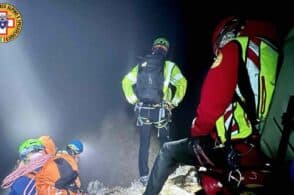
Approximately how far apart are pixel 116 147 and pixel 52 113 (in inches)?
16.9

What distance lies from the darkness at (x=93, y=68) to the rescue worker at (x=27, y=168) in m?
0.05

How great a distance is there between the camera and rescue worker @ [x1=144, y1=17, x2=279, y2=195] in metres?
1.67

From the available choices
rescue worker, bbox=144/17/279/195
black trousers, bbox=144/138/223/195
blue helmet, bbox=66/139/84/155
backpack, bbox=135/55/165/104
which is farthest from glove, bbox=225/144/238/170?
blue helmet, bbox=66/139/84/155

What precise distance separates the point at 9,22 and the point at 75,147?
82 centimetres

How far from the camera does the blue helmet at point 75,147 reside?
7.55 feet

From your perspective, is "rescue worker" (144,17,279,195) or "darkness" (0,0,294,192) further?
"darkness" (0,0,294,192)

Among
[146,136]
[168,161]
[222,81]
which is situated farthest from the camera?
[146,136]

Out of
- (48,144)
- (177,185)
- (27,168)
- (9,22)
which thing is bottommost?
(177,185)

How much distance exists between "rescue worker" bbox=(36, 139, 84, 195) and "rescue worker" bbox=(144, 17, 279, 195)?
0.82 meters

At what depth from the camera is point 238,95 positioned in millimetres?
1707

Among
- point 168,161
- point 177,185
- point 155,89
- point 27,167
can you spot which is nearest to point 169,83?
point 155,89

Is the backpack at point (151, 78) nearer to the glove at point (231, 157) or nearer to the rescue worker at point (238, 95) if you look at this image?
the rescue worker at point (238, 95)

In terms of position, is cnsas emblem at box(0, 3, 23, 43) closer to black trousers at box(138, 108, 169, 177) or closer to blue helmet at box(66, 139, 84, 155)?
blue helmet at box(66, 139, 84, 155)

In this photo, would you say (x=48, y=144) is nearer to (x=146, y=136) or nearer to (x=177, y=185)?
(x=146, y=136)
